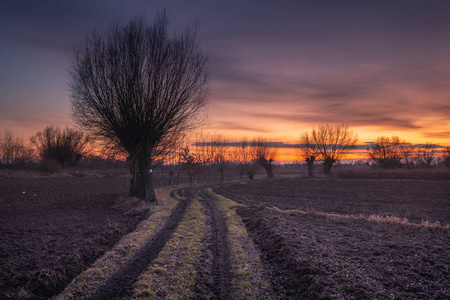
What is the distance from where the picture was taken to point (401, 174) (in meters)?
53.1

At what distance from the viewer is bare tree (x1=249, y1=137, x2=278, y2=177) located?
72.6m

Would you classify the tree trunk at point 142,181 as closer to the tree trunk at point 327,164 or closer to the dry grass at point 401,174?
the dry grass at point 401,174

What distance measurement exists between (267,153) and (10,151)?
246ft

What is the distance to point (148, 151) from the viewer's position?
20.4 m

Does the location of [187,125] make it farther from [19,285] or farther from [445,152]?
[445,152]

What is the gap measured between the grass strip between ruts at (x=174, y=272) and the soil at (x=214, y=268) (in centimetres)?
20

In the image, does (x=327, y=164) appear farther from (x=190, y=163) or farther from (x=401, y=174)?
Answer: (x=190, y=163)

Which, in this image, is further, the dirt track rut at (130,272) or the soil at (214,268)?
the soil at (214,268)

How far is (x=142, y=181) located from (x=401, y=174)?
175 feet

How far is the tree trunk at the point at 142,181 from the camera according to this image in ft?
66.1

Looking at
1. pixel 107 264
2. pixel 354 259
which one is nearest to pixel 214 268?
pixel 107 264

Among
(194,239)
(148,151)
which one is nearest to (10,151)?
(148,151)

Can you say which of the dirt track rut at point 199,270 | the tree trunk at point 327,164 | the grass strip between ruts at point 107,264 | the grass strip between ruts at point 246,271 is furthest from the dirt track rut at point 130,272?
the tree trunk at point 327,164

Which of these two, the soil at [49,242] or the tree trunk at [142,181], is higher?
the tree trunk at [142,181]
